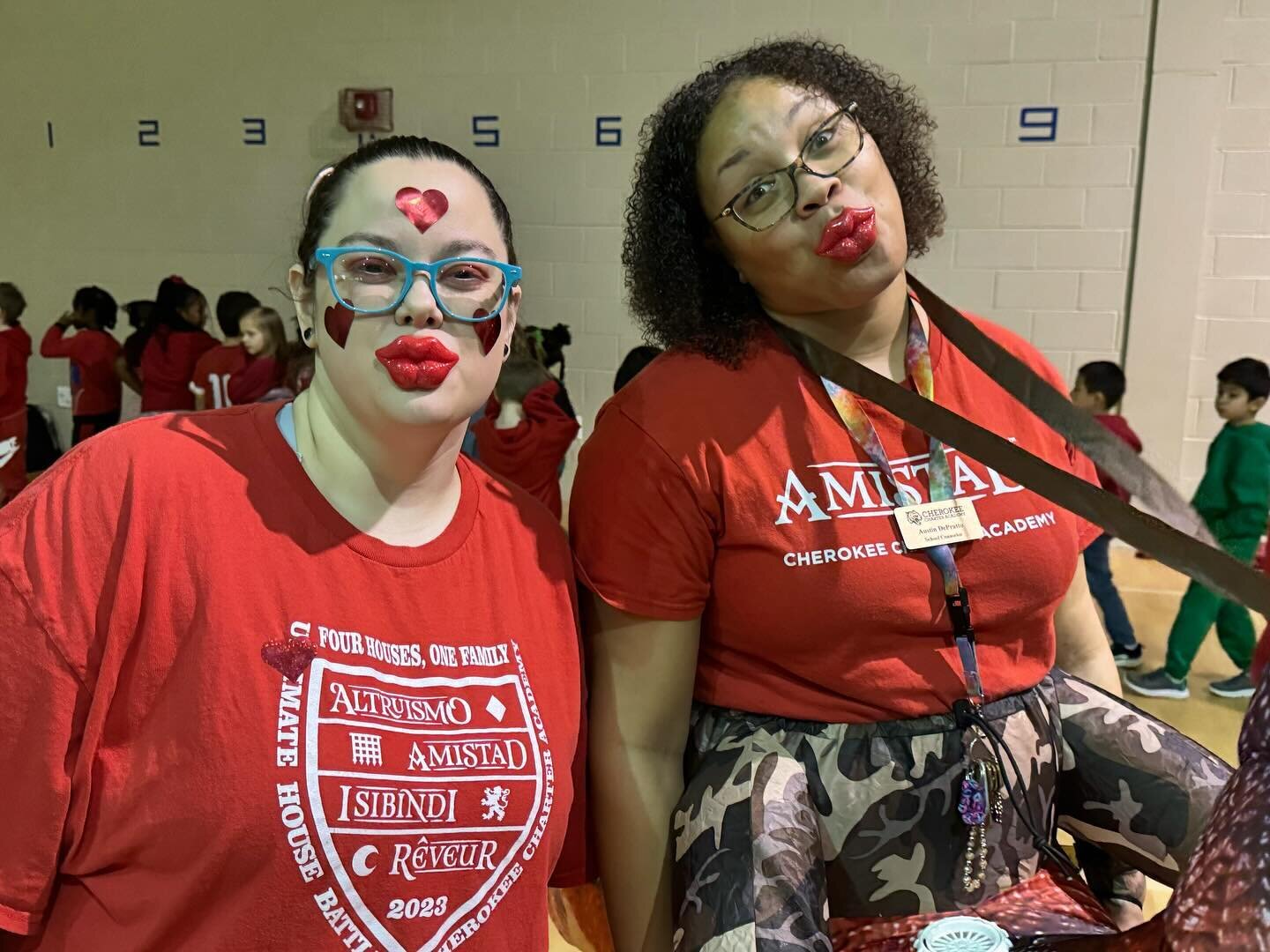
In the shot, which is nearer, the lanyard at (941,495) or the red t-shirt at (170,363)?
the lanyard at (941,495)

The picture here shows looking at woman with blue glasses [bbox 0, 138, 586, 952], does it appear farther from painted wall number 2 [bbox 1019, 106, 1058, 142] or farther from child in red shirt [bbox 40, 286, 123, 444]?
child in red shirt [bbox 40, 286, 123, 444]

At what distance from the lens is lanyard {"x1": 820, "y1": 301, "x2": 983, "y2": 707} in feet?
4.27

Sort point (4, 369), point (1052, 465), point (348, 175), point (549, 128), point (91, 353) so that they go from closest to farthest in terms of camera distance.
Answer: point (1052, 465) → point (348, 175) → point (4, 369) → point (549, 128) → point (91, 353)

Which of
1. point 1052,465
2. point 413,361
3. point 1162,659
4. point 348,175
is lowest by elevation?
point 1162,659

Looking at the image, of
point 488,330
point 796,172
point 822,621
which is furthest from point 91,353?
point 822,621

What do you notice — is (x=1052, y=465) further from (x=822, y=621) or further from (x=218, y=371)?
(x=218, y=371)

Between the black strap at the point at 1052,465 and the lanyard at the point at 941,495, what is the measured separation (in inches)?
1.5

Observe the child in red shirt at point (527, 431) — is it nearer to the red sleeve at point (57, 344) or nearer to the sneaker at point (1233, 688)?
the sneaker at point (1233, 688)

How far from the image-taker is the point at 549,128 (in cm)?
552

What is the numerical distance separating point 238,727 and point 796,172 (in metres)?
0.94

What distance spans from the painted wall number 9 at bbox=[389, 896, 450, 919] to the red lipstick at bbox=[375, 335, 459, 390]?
0.56m

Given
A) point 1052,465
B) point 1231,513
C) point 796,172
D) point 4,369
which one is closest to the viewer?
point 1052,465

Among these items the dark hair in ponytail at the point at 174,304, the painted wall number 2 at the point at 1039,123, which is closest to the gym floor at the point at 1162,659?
the painted wall number 2 at the point at 1039,123

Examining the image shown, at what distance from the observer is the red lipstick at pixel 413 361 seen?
115cm
